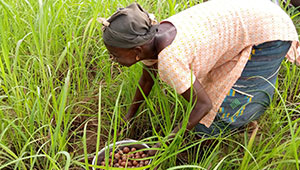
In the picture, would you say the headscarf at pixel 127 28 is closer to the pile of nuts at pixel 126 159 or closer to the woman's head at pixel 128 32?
the woman's head at pixel 128 32

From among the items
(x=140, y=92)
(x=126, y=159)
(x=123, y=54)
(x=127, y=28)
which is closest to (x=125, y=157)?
(x=126, y=159)

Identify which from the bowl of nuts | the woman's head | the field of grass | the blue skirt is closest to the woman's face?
the woman's head

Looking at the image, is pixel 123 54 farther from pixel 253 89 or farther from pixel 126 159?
pixel 253 89

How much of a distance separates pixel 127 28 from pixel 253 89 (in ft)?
2.17

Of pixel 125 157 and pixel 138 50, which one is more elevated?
pixel 138 50

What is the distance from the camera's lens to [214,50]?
4.11 feet

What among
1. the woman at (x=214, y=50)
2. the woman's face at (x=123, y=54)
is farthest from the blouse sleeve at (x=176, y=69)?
the woman's face at (x=123, y=54)

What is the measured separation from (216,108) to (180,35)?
41cm

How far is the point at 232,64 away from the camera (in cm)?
137

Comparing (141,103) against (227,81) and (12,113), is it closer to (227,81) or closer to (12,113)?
(227,81)

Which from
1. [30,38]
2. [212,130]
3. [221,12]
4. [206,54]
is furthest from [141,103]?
[30,38]

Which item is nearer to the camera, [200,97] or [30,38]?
[200,97]

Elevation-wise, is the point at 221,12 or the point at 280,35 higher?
the point at 221,12

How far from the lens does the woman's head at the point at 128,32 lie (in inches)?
43.0
